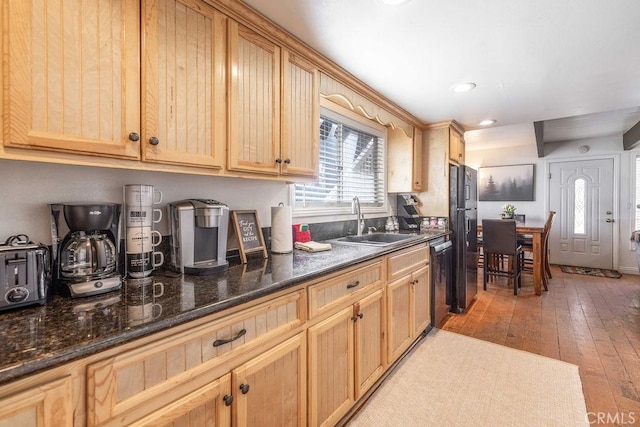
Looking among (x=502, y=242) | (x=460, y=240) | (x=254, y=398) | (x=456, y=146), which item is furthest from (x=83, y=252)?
(x=502, y=242)

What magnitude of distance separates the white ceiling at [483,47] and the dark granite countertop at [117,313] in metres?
1.27

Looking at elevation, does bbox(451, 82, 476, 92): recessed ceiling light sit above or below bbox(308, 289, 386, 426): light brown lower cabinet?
above

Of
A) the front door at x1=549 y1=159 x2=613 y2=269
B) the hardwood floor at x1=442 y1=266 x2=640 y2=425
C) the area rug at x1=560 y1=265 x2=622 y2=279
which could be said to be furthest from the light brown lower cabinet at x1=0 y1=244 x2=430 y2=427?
the front door at x1=549 y1=159 x2=613 y2=269

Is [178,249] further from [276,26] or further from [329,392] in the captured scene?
[276,26]

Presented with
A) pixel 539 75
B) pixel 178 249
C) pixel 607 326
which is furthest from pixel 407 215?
pixel 178 249

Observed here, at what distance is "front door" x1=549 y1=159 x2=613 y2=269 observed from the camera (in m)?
5.21

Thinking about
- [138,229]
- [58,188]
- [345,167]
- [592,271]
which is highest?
[345,167]

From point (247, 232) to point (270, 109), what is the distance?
695 mm

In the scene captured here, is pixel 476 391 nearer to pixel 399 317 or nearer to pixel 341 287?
pixel 399 317

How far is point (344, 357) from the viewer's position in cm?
161

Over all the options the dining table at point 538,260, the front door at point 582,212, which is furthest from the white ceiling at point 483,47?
the front door at point 582,212

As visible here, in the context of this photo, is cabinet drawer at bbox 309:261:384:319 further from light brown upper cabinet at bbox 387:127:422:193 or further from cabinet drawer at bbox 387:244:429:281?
light brown upper cabinet at bbox 387:127:422:193

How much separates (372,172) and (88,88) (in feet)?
8.90

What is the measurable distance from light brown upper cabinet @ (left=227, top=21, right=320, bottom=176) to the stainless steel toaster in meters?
0.76
